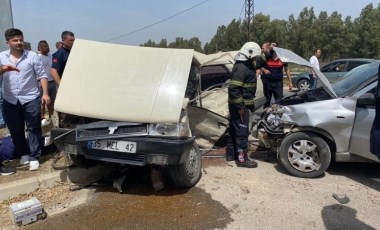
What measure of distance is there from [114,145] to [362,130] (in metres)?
2.96

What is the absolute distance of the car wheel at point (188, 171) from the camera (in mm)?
4328

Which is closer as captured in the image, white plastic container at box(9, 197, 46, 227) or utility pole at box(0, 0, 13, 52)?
white plastic container at box(9, 197, 46, 227)

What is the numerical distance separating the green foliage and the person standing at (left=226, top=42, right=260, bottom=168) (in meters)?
36.8

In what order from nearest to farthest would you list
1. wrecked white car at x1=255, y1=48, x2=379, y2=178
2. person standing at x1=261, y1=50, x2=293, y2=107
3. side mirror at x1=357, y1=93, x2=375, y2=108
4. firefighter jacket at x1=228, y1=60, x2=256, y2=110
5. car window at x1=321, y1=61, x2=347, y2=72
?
1. side mirror at x1=357, y1=93, x2=375, y2=108
2. wrecked white car at x1=255, y1=48, x2=379, y2=178
3. firefighter jacket at x1=228, y1=60, x2=256, y2=110
4. person standing at x1=261, y1=50, x2=293, y2=107
5. car window at x1=321, y1=61, x2=347, y2=72

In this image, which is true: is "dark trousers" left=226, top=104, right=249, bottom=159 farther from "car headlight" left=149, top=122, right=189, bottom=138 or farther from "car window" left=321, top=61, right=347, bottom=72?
"car window" left=321, top=61, right=347, bottom=72

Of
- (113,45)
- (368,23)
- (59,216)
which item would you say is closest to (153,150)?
(59,216)

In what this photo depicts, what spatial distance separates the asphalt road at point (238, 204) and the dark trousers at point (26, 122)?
121 centimetres

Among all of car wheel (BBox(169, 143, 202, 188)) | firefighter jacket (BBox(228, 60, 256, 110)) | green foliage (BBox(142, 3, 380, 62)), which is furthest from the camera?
green foliage (BBox(142, 3, 380, 62))

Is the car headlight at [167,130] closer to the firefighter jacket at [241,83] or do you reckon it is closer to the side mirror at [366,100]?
the firefighter jacket at [241,83]

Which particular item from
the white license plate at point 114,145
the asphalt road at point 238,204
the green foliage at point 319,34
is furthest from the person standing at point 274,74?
the green foliage at point 319,34

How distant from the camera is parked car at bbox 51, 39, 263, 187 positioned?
4008 mm

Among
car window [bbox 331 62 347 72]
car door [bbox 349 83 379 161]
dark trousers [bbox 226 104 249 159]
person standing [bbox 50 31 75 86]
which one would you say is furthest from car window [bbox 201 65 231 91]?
car window [bbox 331 62 347 72]

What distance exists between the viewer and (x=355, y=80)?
518 cm

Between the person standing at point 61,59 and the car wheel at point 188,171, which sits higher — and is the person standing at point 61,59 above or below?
above
